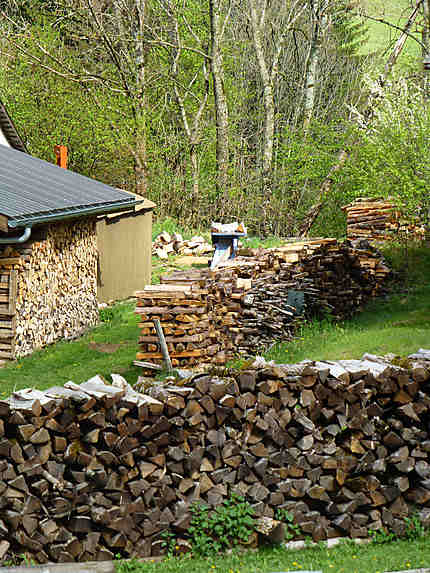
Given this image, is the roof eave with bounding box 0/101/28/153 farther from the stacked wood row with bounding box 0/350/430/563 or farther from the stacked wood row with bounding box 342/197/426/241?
the stacked wood row with bounding box 0/350/430/563

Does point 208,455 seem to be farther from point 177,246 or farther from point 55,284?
point 177,246

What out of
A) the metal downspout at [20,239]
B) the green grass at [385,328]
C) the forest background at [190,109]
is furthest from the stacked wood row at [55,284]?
the forest background at [190,109]

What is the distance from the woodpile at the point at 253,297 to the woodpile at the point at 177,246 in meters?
6.79

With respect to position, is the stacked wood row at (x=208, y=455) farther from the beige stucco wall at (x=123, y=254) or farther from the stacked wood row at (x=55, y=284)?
the beige stucco wall at (x=123, y=254)

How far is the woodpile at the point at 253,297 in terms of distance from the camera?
32.7ft

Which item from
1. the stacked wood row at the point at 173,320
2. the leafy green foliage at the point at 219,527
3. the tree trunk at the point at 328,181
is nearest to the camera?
the leafy green foliage at the point at 219,527

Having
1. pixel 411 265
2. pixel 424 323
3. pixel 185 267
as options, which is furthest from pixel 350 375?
pixel 185 267

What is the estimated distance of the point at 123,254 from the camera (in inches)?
682

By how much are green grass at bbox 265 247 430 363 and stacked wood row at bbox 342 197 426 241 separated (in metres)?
0.58

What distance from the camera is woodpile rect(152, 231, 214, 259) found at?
837 inches

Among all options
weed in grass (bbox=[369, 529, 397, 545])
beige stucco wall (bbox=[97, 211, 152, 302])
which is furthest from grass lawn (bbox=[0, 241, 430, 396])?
weed in grass (bbox=[369, 529, 397, 545])

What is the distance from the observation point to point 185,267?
62.4 feet

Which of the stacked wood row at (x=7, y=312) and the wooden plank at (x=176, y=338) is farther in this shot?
the stacked wood row at (x=7, y=312)

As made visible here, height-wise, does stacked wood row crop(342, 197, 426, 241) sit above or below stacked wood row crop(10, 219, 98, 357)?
above
